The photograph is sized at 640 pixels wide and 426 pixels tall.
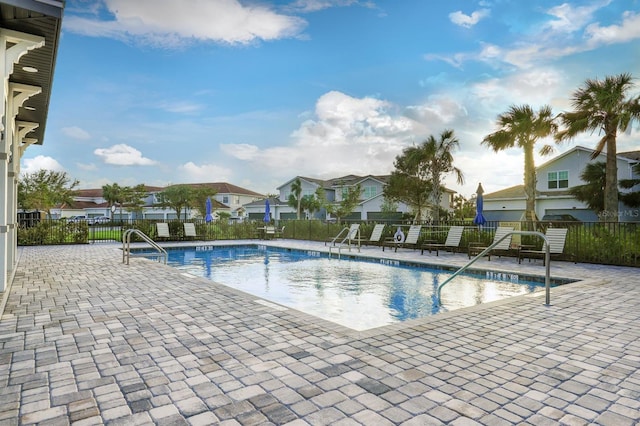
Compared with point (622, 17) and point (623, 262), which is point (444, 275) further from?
point (622, 17)

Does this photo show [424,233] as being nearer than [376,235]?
Yes

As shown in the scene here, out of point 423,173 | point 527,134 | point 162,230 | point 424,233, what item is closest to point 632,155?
point 527,134

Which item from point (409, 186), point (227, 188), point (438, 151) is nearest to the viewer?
point (438, 151)

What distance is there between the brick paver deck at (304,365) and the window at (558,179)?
983 inches

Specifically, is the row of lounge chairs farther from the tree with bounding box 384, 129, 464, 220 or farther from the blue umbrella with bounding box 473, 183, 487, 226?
the tree with bounding box 384, 129, 464, 220

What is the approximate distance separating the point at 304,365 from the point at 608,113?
1581 centimetres

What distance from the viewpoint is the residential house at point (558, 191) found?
83.8ft

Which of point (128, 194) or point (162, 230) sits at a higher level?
point (128, 194)

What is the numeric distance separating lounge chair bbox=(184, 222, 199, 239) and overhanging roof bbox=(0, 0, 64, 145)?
12.4 m

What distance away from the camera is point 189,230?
19406 millimetres

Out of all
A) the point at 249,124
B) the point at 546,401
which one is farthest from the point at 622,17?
the point at 249,124

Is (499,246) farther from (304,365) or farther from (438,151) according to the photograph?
(438,151)

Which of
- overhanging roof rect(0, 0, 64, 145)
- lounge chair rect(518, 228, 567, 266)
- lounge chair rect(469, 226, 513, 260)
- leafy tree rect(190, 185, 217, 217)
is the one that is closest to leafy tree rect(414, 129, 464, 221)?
lounge chair rect(469, 226, 513, 260)

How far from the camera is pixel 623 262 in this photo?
400 inches
